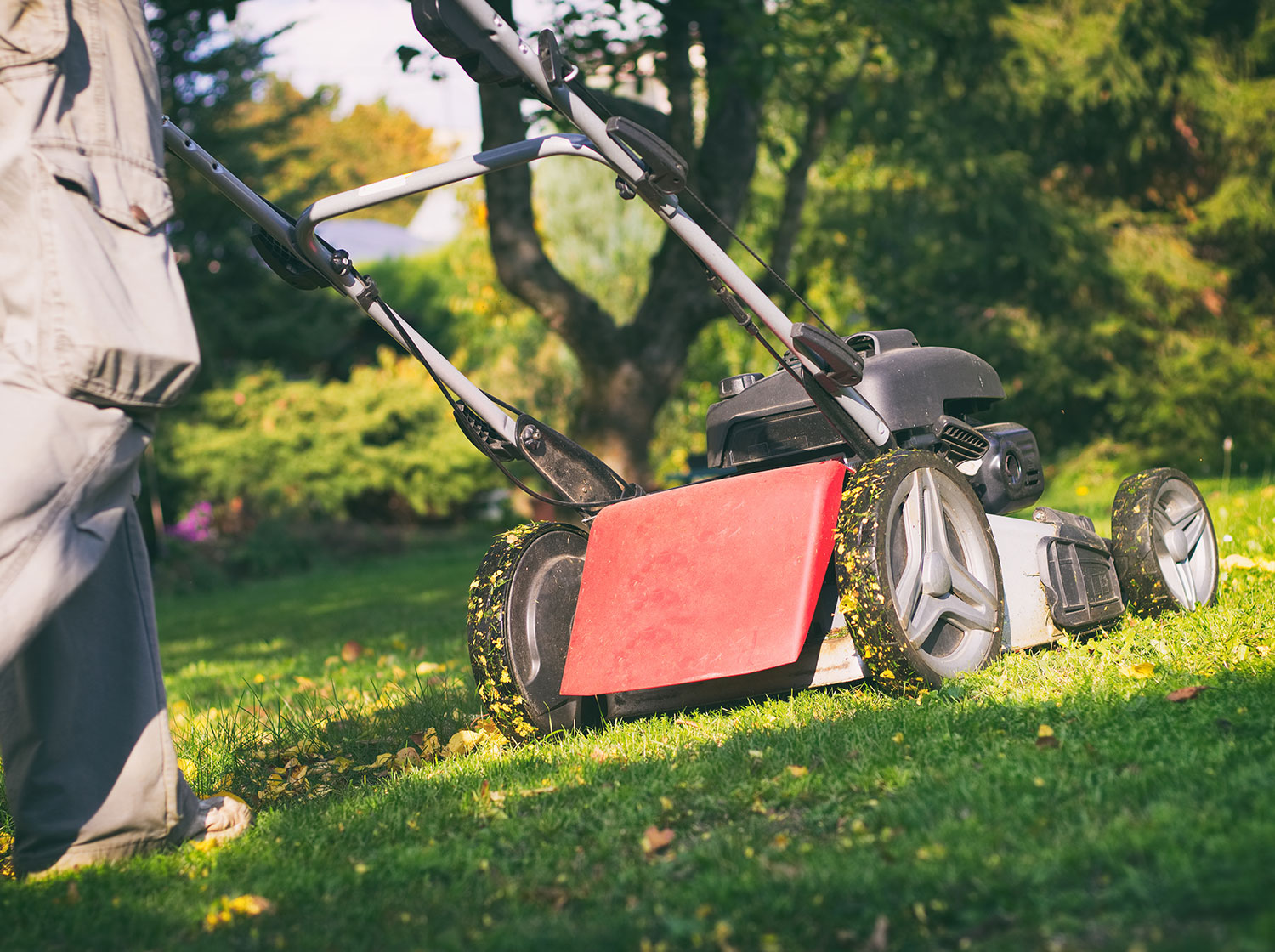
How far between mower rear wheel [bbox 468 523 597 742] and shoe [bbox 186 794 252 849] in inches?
28.9

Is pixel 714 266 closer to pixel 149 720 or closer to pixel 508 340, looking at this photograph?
pixel 149 720

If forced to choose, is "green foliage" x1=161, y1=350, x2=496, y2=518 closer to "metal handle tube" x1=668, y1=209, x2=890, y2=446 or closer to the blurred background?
the blurred background

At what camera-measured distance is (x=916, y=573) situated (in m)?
3.15

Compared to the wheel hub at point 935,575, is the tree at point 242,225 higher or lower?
higher

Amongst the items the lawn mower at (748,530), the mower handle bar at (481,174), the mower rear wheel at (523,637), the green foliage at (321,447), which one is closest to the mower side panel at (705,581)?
the lawn mower at (748,530)

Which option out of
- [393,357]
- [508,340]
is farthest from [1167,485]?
[393,357]

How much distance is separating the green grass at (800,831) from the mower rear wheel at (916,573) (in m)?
0.11

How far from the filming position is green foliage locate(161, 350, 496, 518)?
1634cm

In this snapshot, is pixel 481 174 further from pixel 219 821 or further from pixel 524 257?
pixel 524 257

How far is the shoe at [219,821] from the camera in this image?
8.66ft

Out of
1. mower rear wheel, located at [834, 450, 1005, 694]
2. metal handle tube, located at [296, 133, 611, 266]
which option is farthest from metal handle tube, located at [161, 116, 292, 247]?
mower rear wheel, located at [834, 450, 1005, 694]

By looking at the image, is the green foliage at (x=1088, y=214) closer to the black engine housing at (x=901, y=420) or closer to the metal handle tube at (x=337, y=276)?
the black engine housing at (x=901, y=420)

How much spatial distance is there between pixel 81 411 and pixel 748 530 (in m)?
1.58

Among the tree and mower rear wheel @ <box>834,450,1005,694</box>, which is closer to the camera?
mower rear wheel @ <box>834,450,1005,694</box>
